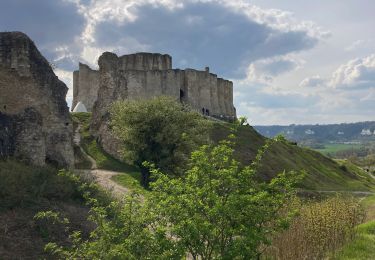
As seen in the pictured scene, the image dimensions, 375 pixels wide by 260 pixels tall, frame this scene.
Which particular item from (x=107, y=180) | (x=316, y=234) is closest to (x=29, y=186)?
(x=316, y=234)

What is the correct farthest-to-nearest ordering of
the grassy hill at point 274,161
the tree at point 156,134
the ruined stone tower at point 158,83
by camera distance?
the ruined stone tower at point 158,83 → the grassy hill at point 274,161 → the tree at point 156,134

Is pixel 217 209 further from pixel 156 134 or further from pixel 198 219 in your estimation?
pixel 156 134

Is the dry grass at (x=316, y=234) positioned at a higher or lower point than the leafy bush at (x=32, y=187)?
A: lower

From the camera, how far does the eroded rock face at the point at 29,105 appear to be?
942 inches

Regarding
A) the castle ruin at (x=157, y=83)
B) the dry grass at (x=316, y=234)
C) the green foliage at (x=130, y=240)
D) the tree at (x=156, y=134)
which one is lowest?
the dry grass at (x=316, y=234)

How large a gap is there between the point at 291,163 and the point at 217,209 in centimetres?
4878

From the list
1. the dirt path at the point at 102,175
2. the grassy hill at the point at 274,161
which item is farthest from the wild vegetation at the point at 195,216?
the grassy hill at the point at 274,161

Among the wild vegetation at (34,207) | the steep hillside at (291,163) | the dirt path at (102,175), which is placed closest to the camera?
the wild vegetation at (34,207)

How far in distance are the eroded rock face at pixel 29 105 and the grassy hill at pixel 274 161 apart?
9160 mm

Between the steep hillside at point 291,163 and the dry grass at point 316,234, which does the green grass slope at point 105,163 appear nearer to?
the steep hillside at point 291,163

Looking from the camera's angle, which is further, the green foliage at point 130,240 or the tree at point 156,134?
the tree at point 156,134

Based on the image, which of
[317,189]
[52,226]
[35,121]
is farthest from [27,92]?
[317,189]

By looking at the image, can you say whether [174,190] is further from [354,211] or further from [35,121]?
[35,121]

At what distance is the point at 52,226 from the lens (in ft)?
55.6
